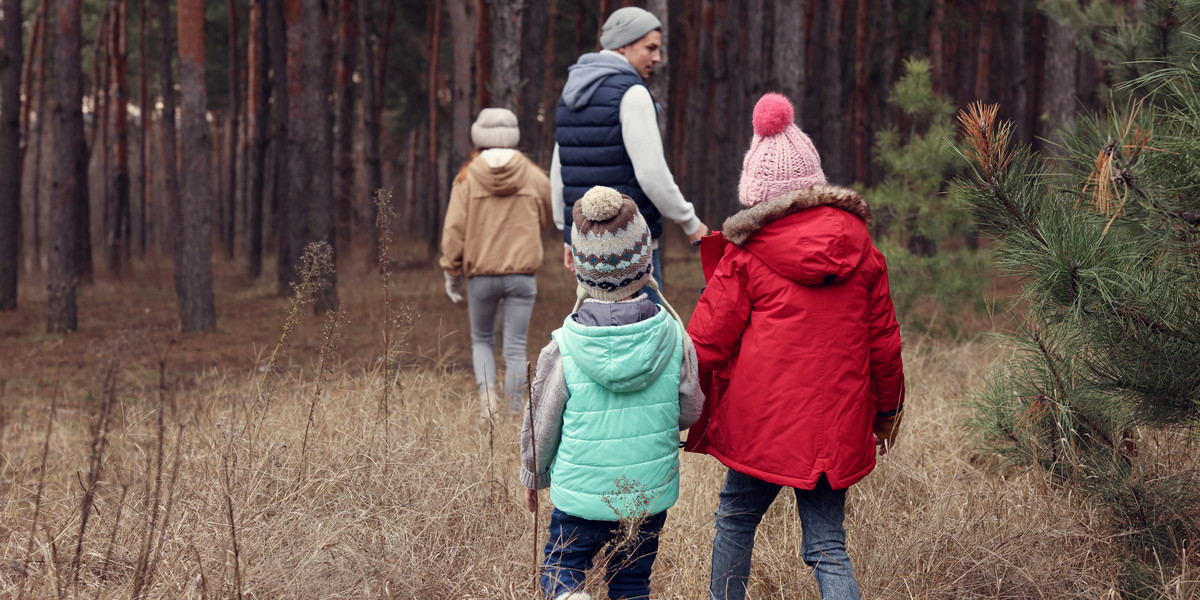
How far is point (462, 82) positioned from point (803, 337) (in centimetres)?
1077

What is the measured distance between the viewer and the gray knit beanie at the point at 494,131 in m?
4.62

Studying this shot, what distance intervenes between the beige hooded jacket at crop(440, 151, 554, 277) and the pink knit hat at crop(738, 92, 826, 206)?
2316 millimetres

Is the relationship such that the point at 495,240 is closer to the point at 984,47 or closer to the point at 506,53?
the point at 506,53

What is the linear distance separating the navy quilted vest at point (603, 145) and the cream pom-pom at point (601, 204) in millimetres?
1559

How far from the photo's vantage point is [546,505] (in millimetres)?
3307

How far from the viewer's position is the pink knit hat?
7.89 ft

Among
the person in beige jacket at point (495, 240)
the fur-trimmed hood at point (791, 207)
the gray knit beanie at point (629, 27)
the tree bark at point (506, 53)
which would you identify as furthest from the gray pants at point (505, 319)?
the tree bark at point (506, 53)

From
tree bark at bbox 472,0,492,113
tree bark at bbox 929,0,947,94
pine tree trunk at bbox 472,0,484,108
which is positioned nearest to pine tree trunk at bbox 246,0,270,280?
pine tree trunk at bbox 472,0,484,108

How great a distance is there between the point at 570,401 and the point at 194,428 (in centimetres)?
247

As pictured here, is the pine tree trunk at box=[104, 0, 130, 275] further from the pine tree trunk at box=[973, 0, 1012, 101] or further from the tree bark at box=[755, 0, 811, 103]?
the pine tree trunk at box=[973, 0, 1012, 101]

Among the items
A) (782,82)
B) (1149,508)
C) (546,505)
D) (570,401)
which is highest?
(782,82)

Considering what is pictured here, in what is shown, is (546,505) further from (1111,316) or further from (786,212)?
(1111,316)

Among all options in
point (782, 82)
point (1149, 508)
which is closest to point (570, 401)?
point (1149, 508)

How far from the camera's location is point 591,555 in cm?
Answer: 241
